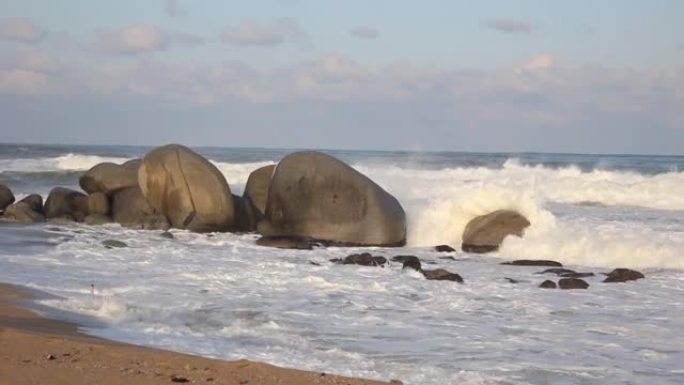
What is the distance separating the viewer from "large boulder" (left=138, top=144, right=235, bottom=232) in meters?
19.9

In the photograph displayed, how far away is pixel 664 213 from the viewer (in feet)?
97.5

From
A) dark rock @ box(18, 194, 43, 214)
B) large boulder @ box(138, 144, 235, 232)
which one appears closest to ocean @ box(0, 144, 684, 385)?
large boulder @ box(138, 144, 235, 232)

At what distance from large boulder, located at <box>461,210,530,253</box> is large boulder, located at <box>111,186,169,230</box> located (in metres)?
6.83

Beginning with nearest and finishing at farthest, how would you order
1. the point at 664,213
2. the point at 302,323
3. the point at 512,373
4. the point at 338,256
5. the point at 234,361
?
the point at 234,361
the point at 512,373
the point at 302,323
the point at 338,256
the point at 664,213

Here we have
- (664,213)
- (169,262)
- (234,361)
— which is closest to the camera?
(234,361)

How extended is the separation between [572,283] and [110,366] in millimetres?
8734

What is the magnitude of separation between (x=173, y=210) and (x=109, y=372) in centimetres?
1391

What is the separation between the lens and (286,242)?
18016 mm

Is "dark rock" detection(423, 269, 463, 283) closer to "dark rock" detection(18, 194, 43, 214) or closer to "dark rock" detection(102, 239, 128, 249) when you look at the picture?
"dark rock" detection(102, 239, 128, 249)

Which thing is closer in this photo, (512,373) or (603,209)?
(512,373)

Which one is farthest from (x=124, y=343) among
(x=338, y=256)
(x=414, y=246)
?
(x=414, y=246)

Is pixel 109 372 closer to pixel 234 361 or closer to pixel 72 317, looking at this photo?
pixel 234 361

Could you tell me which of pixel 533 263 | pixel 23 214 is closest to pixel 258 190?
pixel 23 214

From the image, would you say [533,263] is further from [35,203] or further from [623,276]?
[35,203]
